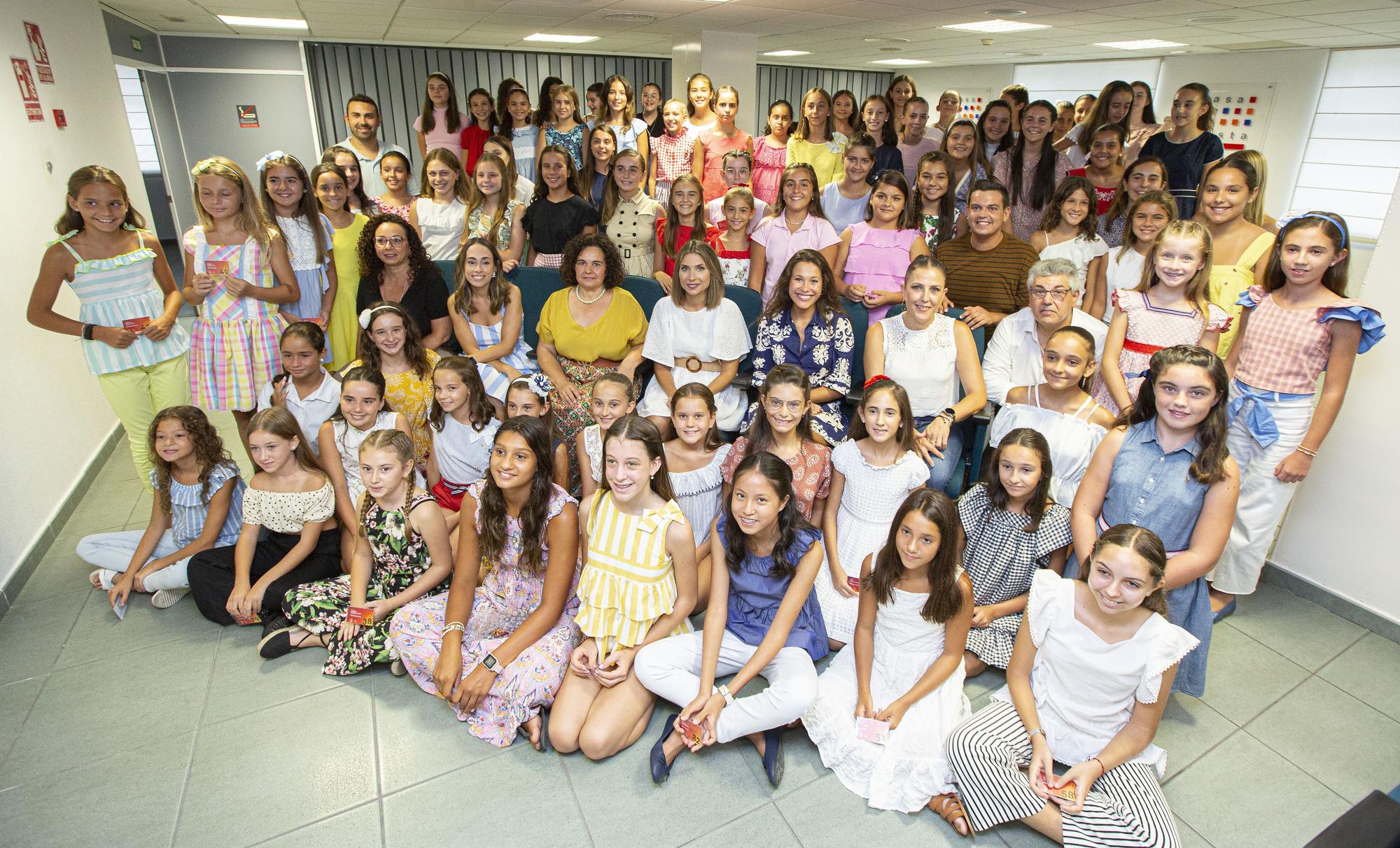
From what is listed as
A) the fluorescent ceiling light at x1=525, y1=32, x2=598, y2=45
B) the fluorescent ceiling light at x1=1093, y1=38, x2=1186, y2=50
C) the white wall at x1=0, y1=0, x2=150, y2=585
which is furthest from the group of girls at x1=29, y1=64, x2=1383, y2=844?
the fluorescent ceiling light at x1=1093, y1=38, x2=1186, y2=50

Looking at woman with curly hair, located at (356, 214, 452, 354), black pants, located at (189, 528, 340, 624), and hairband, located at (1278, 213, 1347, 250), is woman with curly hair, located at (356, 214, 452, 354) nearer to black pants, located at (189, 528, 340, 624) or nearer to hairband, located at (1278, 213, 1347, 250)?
black pants, located at (189, 528, 340, 624)

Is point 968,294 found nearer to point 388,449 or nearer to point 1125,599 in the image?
point 1125,599

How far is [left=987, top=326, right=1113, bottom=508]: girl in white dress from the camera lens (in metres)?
2.76

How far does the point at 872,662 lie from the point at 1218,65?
10.8 metres

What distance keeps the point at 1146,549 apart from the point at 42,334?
15.4ft

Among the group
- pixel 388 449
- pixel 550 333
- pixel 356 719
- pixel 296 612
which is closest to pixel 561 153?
pixel 550 333

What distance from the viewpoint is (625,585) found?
7.91ft

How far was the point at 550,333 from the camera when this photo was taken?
373 centimetres

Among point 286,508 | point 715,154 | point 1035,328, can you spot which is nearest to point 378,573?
point 286,508

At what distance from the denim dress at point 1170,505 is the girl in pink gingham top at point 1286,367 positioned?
61 centimetres

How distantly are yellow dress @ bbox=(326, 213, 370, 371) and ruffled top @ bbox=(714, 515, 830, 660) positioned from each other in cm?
243

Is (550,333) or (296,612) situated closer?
(296,612)

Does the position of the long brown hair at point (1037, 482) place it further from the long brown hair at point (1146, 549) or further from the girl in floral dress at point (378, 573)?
the girl in floral dress at point (378, 573)

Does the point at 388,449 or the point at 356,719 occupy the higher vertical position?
the point at 388,449
